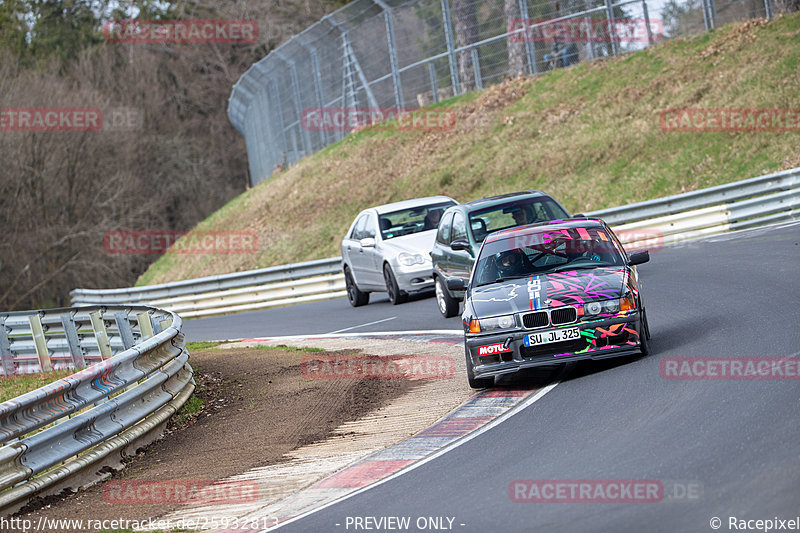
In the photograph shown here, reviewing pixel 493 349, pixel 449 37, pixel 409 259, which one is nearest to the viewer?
pixel 493 349

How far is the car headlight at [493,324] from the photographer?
9305mm

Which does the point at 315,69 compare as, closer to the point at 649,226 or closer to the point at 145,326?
the point at 649,226

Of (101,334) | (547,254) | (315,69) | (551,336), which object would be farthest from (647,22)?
(551,336)

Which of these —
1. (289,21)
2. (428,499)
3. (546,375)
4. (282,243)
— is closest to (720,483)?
(428,499)

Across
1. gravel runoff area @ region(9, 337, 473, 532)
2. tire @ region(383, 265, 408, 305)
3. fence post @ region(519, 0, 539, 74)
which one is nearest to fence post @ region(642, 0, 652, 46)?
fence post @ region(519, 0, 539, 74)

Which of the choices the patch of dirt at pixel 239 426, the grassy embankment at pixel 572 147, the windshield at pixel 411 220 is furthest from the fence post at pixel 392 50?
the patch of dirt at pixel 239 426

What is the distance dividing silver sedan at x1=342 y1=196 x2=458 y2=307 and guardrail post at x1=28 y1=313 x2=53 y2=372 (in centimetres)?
547

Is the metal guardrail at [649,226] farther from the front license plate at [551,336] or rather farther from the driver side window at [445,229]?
the front license plate at [551,336]

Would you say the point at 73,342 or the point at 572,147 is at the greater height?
the point at 572,147

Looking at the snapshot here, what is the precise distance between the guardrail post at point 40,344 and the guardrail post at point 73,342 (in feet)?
2.47

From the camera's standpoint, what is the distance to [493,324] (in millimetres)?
9383

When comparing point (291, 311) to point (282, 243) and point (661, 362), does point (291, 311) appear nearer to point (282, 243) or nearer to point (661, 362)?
point (282, 243)

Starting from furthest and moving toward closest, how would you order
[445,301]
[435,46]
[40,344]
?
[435,46] < [40,344] < [445,301]

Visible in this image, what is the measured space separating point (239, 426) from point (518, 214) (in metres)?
6.14
